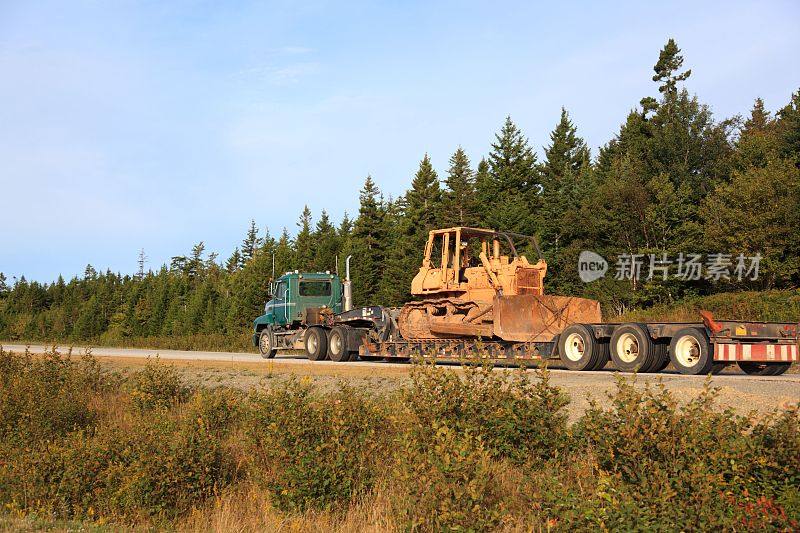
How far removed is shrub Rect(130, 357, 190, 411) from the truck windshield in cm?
1092

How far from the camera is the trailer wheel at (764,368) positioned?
16.5 meters

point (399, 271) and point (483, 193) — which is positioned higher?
point (483, 193)

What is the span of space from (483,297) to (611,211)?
2899 cm

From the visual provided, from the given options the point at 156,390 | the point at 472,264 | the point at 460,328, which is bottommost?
the point at 156,390

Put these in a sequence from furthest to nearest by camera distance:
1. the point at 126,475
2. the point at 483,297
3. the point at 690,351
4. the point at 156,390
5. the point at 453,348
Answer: the point at 453,348
the point at 483,297
the point at 690,351
the point at 156,390
the point at 126,475

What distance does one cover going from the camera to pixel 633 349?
16.1 meters

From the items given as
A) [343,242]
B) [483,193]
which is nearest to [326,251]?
[343,242]

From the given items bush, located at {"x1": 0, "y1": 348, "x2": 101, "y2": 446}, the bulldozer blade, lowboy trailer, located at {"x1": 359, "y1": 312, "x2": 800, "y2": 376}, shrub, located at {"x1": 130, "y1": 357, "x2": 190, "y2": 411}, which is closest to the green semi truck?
the bulldozer blade

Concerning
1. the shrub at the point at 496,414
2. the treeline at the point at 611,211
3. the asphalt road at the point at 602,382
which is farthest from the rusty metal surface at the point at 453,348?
the treeline at the point at 611,211

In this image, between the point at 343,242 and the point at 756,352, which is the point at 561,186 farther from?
the point at 756,352

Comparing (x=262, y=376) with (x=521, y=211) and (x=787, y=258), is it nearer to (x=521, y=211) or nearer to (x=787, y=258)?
(x=787, y=258)

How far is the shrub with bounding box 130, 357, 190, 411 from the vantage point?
13992mm

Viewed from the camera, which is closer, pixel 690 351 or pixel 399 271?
pixel 690 351

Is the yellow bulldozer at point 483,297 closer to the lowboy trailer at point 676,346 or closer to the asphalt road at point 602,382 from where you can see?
the lowboy trailer at point 676,346
